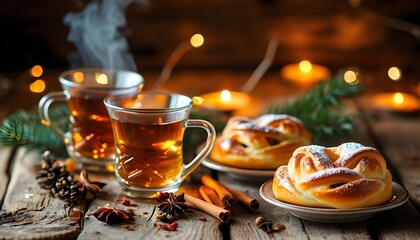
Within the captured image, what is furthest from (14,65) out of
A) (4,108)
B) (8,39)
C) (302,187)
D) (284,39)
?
(302,187)

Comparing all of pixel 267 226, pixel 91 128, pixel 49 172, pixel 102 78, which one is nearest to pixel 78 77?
pixel 102 78

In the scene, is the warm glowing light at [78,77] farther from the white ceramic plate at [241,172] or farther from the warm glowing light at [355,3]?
the warm glowing light at [355,3]

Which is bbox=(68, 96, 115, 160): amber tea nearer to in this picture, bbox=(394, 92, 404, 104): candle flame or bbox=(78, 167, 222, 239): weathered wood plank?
bbox=(78, 167, 222, 239): weathered wood plank

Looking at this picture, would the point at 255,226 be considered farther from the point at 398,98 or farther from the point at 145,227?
the point at 398,98

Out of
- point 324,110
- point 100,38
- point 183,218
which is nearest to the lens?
point 183,218

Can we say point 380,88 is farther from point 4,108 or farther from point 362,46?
point 4,108
